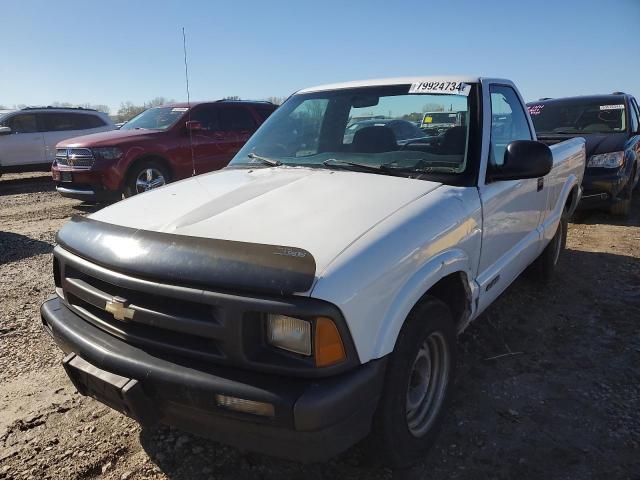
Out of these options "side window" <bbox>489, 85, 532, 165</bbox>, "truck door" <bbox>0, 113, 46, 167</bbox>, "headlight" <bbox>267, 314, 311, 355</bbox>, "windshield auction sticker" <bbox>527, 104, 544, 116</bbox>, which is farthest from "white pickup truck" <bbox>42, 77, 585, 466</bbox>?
"truck door" <bbox>0, 113, 46, 167</bbox>

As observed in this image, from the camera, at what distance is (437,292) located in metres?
2.60

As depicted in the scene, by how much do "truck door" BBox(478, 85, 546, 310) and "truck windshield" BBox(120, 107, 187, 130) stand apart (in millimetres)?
6774

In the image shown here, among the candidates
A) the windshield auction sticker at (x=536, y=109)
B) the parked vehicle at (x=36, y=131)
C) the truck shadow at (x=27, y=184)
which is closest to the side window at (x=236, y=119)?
the truck shadow at (x=27, y=184)

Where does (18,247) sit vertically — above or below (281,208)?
below

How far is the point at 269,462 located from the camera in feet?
7.89

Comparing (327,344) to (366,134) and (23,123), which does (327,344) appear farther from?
(23,123)

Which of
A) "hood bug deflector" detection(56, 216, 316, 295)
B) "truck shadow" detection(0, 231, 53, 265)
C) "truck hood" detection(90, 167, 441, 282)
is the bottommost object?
"truck shadow" detection(0, 231, 53, 265)

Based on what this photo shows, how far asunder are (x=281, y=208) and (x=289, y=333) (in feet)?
2.48

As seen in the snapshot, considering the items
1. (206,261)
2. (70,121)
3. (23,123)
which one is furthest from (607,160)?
(23,123)

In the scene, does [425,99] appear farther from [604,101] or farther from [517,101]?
[604,101]

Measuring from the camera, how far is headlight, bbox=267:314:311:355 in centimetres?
177

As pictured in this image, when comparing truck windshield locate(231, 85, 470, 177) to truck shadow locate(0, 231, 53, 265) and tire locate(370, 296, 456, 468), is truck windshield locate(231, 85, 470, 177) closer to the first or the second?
tire locate(370, 296, 456, 468)

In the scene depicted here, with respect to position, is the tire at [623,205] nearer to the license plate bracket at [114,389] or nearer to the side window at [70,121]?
the license plate bracket at [114,389]

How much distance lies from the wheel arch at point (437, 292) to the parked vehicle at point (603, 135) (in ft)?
16.4
